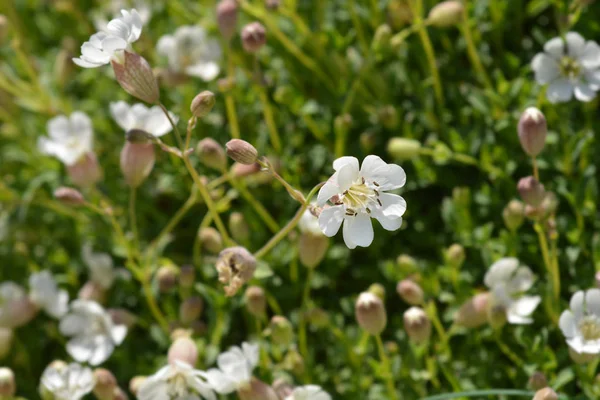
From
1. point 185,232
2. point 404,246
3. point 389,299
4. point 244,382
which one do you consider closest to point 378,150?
point 404,246

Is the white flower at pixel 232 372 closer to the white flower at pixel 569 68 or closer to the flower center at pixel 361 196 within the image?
the flower center at pixel 361 196

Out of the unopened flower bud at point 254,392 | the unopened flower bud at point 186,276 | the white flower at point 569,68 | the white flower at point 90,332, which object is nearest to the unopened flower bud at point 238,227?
the unopened flower bud at point 186,276

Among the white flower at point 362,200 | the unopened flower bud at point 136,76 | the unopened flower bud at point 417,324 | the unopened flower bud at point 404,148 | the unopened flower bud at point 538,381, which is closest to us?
the white flower at point 362,200

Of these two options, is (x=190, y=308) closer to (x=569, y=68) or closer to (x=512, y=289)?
(x=512, y=289)

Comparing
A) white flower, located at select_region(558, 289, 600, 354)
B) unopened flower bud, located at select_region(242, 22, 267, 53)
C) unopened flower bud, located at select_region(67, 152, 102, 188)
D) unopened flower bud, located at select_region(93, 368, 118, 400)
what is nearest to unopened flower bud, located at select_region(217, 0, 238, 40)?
unopened flower bud, located at select_region(242, 22, 267, 53)

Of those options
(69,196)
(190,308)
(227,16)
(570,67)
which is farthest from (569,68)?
(69,196)
